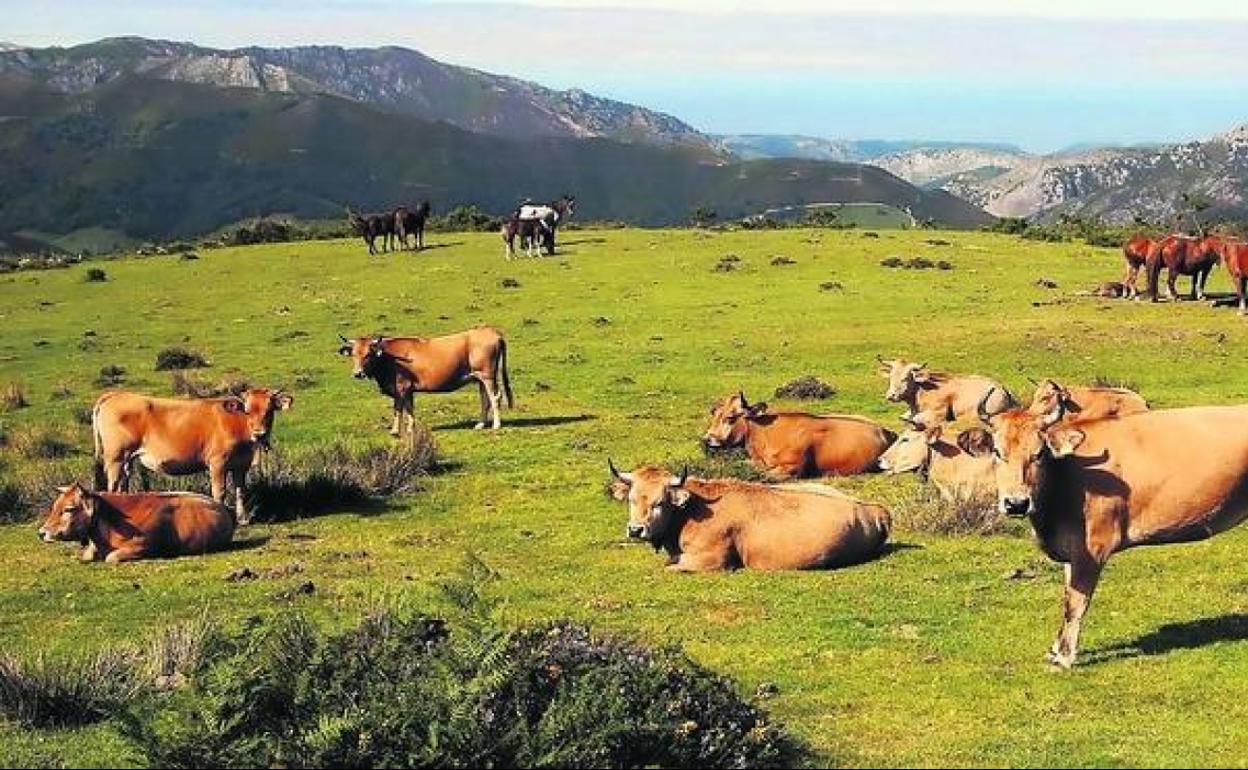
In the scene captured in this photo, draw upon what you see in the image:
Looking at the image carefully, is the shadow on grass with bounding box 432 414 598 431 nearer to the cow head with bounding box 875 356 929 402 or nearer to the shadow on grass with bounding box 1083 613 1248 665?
the cow head with bounding box 875 356 929 402

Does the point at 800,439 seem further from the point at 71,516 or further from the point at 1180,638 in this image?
the point at 71,516

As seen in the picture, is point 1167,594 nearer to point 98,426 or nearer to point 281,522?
point 281,522

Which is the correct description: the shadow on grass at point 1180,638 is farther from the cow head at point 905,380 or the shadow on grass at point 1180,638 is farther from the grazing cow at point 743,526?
the cow head at point 905,380

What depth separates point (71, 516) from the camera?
55.2ft

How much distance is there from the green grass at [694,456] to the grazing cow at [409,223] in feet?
7.40

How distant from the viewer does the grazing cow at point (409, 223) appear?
57.6 metres

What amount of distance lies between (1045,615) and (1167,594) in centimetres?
149

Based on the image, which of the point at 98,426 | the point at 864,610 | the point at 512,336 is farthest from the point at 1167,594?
the point at 512,336

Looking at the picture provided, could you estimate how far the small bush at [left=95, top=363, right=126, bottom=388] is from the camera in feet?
106

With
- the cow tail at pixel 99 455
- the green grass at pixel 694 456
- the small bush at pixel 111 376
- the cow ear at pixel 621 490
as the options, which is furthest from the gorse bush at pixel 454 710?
the small bush at pixel 111 376

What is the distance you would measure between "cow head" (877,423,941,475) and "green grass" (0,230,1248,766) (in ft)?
1.11

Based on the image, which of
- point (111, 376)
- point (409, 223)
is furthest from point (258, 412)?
point (409, 223)

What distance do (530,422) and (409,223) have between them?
33134 millimetres

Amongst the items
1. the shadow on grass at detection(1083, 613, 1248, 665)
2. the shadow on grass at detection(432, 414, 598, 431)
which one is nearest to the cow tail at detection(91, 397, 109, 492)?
the shadow on grass at detection(432, 414, 598, 431)
